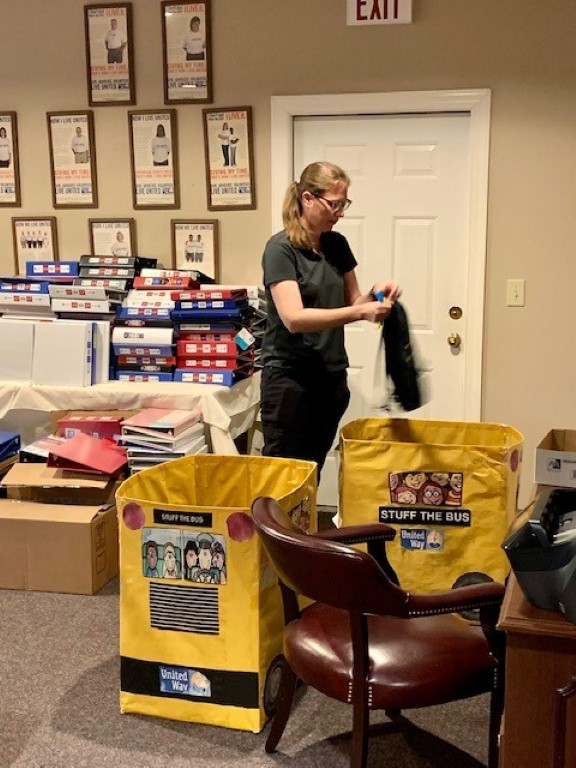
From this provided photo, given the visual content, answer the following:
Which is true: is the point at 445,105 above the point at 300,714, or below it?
above

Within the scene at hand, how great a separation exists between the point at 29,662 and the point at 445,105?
8.96ft

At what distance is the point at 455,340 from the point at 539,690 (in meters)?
2.59

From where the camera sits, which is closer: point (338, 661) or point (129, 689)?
point (338, 661)

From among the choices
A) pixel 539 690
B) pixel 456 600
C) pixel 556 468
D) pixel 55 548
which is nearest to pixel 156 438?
pixel 55 548

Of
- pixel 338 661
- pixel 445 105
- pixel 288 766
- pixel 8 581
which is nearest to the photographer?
pixel 338 661

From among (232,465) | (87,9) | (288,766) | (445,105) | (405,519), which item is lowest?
(288,766)

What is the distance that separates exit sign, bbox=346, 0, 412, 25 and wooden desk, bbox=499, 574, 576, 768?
2956 millimetres

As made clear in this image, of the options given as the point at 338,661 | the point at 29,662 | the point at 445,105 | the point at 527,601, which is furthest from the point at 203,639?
the point at 445,105

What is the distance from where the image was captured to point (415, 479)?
260cm

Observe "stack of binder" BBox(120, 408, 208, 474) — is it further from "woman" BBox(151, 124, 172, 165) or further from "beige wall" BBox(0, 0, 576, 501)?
"woman" BBox(151, 124, 172, 165)

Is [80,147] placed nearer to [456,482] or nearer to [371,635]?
[456,482]

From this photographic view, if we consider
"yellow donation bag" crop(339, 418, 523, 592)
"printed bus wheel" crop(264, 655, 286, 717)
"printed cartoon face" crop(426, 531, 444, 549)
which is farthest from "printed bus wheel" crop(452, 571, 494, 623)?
"printed bus wheel" crop(264, 655, 286, 717)

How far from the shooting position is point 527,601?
150 centimetres

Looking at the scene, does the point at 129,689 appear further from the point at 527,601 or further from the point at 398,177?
the point at 398,177
